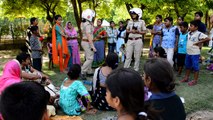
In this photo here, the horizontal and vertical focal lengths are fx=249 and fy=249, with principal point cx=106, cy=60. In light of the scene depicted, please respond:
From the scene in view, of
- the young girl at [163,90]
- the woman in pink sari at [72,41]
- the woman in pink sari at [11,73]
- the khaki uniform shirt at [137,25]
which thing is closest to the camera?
the young girl at [163,90]

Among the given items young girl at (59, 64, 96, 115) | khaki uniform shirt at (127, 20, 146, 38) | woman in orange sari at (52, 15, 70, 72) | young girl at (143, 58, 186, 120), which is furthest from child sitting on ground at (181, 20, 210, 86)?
young girl at (143, 58, 186, 120)

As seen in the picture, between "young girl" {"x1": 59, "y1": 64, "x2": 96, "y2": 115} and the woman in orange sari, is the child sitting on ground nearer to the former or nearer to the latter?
"young girl" {"x1": 59, "y1": 64, "x2": 96, "y2": 115}

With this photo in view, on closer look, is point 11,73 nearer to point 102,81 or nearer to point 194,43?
point 102,81

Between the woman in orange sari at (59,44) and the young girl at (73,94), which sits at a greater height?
the woman in orange sari at (59,44)

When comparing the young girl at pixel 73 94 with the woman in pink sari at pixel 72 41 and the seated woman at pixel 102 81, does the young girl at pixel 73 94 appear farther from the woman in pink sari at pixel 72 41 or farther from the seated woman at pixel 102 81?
the woman in pink sari at pixel 72 41

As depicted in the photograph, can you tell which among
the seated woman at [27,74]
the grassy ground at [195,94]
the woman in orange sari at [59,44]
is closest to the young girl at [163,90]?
the grassy ground at [195,94]

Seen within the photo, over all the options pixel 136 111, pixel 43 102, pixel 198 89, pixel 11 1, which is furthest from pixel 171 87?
pixel 11 1

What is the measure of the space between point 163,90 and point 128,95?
0.69 m

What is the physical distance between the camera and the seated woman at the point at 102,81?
14.1 feet

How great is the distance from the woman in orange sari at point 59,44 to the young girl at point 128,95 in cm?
561

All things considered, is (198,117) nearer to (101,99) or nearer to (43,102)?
(101,99)

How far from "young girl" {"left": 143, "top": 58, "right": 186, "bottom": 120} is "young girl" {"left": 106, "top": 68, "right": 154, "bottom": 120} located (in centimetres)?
46

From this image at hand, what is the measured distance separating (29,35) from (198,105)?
13.4ft

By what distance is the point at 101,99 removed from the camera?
14.2 feet
